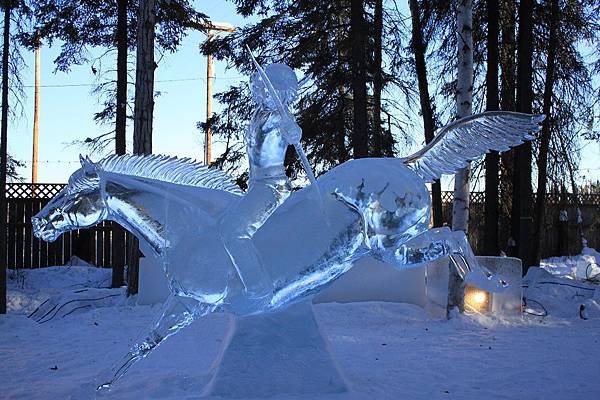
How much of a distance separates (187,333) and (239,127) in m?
5.40

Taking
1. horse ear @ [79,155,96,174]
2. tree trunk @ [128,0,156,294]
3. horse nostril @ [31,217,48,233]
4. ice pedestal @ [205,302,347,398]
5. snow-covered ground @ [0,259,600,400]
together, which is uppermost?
tree trunk @ [128,0,156,294]

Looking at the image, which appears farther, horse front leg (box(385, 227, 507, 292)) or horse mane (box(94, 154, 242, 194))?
horse mane (box(94, 154, 242, 194))

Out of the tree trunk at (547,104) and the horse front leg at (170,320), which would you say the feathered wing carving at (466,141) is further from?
the tree trunk at (547,104)

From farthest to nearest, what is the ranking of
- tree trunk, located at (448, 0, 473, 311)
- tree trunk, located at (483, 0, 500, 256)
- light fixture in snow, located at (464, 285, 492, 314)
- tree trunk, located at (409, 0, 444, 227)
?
tree trunk, located at (409, 0, 444, 227) < tree trunk, located at (483, 0, 500, 256) < light fixture in snow, located at (464, 285, 492, 314) < tree trunk, located at (448, 0, 473, 311)

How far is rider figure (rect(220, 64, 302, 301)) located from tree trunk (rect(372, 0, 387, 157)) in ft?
23.5

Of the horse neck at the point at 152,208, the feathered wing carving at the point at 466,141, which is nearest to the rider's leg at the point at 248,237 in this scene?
the horse neck at the point at 152,208

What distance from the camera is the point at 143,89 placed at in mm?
9008

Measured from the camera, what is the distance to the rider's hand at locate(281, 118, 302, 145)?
10.9 feet

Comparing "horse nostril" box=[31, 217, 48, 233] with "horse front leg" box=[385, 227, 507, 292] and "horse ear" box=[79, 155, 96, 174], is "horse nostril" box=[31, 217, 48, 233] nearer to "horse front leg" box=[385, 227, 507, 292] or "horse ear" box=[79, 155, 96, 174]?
"horse ear" box=[79, 155, 96, 174]

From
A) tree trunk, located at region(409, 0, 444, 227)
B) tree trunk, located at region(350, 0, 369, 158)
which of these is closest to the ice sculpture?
tree trunk, located at region(350, 0, 369, 158)

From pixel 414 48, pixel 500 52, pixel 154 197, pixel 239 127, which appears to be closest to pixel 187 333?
pixel 154 197

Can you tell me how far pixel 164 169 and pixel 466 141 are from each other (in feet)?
6.37

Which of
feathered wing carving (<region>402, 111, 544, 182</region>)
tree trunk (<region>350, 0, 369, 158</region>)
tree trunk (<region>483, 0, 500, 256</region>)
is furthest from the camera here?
tree trunk (<region>350, 0, 369, 158</region>)

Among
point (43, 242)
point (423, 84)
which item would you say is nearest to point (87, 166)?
point (423, 84)
